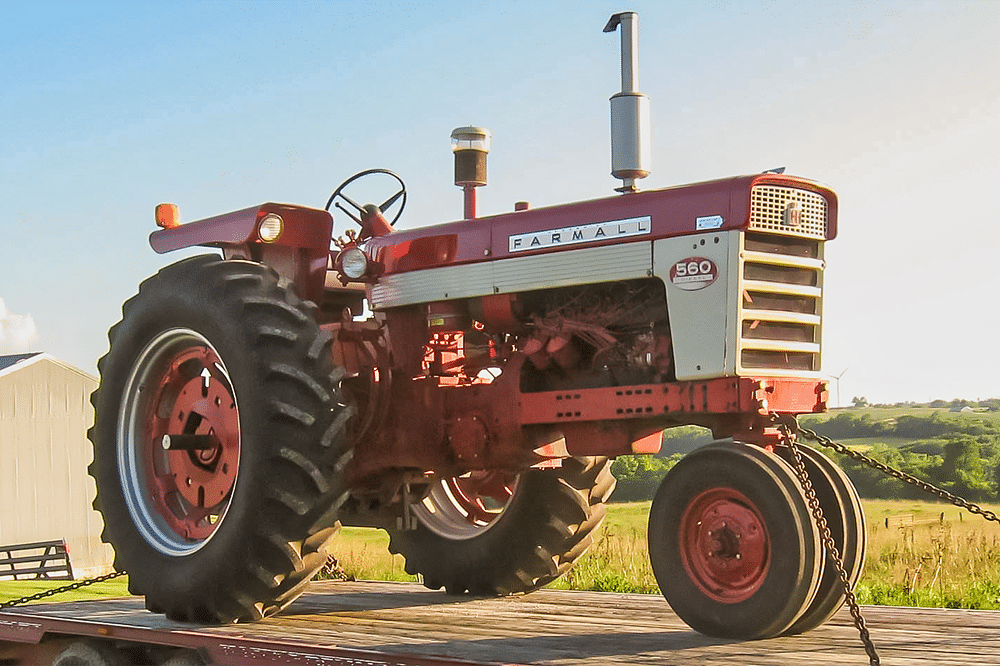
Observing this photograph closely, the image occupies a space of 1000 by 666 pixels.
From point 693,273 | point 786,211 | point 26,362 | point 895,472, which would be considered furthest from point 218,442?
point 26,362

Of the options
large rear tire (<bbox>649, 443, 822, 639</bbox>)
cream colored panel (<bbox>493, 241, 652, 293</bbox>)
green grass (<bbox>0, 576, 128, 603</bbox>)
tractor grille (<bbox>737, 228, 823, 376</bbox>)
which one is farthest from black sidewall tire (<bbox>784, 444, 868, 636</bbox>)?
green grass (<bbox>0, 576, 128, 603</bbox>)

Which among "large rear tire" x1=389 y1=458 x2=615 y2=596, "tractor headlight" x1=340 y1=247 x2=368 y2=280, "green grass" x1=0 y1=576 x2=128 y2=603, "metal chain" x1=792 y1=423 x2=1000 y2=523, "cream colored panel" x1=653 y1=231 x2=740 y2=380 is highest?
"tractor headlight" x1=340 y1=247 x2=368 y2=280

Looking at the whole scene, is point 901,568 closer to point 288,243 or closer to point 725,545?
point 725,545

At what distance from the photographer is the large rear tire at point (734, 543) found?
4.67 meters

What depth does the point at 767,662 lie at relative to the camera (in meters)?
4.24

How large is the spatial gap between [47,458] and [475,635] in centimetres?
1959

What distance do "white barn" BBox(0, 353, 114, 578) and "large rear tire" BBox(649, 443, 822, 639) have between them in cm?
1926

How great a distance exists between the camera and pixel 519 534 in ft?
21.6

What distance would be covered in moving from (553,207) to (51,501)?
19.4 m

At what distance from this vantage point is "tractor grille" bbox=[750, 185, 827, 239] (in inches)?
199

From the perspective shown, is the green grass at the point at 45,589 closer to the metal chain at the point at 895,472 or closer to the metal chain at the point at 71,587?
the metal chain at the point at 71,587

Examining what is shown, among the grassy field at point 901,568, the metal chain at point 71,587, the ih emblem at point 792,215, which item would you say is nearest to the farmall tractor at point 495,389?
the ih emblem at point 792,215

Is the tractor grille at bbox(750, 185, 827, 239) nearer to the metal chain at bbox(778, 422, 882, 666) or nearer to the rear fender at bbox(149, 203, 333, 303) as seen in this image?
the metal chain at bbox(778, 422, 882, 666)

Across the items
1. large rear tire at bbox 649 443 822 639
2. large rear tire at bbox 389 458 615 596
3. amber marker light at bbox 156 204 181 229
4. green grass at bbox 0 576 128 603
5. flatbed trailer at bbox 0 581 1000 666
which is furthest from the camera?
green grass at bbox 0 576 128 603
